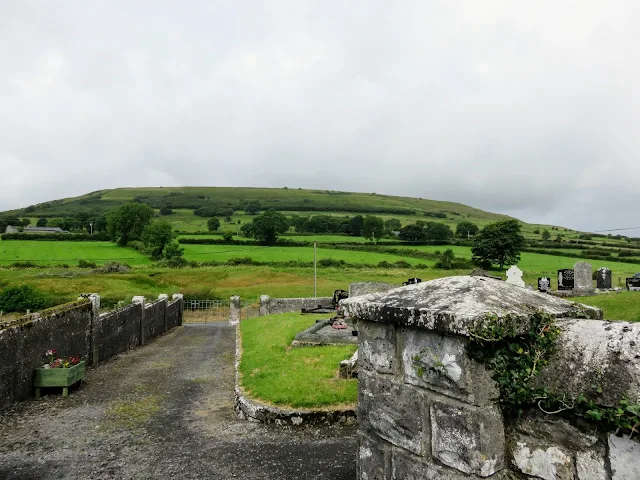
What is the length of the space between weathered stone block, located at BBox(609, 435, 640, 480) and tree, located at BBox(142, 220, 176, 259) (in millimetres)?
62855

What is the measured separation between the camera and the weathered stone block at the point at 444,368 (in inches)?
100

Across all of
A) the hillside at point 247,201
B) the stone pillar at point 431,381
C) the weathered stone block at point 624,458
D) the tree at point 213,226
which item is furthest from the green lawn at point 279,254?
the weathered stone block at point 624,458

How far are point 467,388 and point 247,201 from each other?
135 meters

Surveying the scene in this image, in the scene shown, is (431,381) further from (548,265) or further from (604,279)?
(548,265)

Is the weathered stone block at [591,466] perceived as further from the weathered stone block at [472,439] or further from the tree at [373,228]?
the tree at [373,228]

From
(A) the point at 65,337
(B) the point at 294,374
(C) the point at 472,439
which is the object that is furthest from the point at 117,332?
(C) the point at 472,439

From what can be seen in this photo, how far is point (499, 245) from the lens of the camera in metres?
56.8

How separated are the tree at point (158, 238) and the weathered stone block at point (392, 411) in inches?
2420

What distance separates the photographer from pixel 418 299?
2.94m

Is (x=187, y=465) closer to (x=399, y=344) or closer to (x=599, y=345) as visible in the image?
(x=399, y=344)

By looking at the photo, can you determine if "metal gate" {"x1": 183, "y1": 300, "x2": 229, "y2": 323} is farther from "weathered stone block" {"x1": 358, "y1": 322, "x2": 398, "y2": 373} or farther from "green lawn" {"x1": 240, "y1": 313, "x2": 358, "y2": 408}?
"weathered stone block" {"x1": 358, "y1": 322, "x2": 398, "y2": 373}

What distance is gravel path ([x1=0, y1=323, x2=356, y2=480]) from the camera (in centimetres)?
560

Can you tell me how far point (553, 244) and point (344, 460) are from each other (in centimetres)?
7535

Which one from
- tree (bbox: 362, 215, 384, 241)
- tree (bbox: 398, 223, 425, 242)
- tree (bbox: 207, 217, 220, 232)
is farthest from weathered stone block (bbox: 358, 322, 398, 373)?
tree (bbox: 207, 217, 220, 232)
